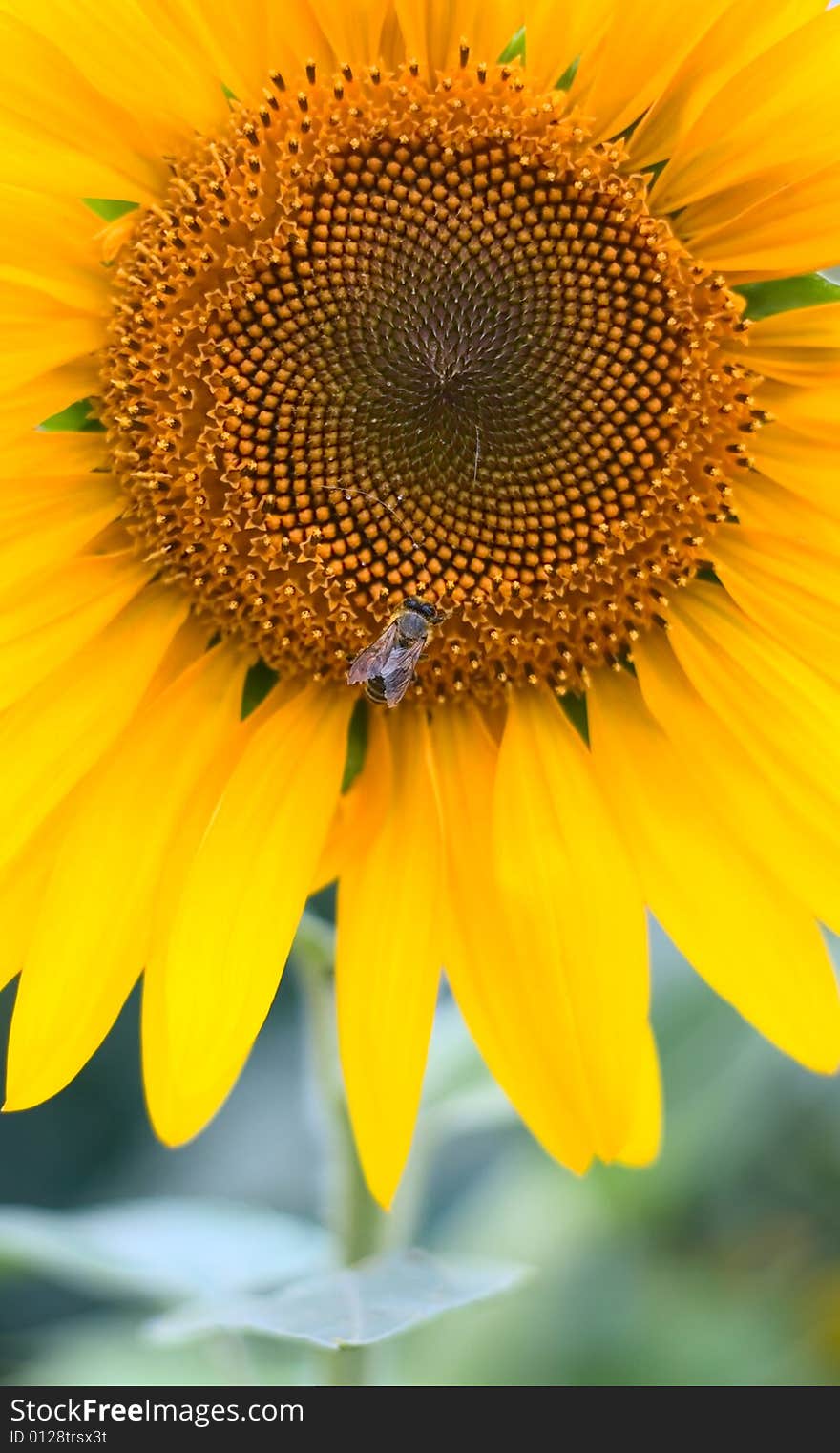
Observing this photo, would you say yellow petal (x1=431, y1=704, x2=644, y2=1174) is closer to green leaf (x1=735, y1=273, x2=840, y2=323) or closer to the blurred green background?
the blurred green background

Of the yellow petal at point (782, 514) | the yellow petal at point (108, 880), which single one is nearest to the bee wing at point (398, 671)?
the yellow petal at point (108, 880)

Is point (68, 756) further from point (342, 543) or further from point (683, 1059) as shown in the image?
point (683, 1059)

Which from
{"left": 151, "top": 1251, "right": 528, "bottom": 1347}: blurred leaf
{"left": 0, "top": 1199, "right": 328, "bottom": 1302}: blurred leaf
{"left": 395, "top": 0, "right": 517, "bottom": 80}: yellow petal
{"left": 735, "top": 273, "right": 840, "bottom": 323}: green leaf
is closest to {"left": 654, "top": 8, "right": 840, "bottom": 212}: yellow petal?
{"left": 735, "top": 273, "right": 840, "bottom": 323}: green leaf

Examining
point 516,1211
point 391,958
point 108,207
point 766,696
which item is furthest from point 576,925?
point 516,1211

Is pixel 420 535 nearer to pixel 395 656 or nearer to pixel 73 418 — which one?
pixel 395 656

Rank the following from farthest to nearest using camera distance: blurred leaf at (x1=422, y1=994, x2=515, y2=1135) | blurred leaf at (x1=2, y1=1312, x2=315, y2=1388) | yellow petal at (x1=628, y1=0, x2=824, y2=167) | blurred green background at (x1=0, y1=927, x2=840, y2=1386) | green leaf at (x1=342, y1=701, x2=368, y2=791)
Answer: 1. blurred leaf at (x1=2, y1=1312, x2=315, y2=1388)
2. blurred green background at (x1=0, y1=927, x2=840, y2=1386)
3. blurred leaf at (x1=422, y1=994, x2=515, y2=1135)
4. green leaf at (x1=342, y1=701, x2=368, y2=791)
5. yellow petal at (x1=628, y1=0, x2=824, y2=167)

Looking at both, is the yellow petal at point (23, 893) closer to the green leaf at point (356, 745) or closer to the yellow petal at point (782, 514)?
the green leaf at point (356, 745)
